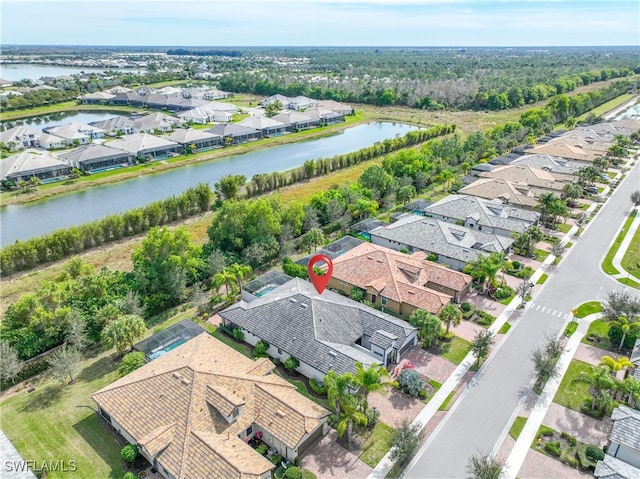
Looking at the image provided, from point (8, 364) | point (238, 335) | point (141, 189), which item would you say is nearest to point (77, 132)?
point (141, 189)

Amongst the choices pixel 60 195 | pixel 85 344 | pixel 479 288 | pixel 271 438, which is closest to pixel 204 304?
pixel 85 344

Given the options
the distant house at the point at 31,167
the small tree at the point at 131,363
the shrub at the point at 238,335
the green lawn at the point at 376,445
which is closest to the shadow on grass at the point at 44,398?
the small tree at the point at 131,363

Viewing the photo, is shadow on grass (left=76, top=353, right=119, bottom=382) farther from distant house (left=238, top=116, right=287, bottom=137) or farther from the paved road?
distant house (left=238, top=116, right=287, bottom=137)

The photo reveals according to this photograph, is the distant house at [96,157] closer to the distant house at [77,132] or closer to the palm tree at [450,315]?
the distant house at [77,132]

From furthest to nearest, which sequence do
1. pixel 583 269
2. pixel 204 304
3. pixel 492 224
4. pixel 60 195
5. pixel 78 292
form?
1. pixel 60 195
2. pixel 492 224
3. pixel 583 269
4. pixel 204 304
5. pixel 78 292

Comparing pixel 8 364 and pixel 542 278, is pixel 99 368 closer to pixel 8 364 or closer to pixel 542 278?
pixel 8 364

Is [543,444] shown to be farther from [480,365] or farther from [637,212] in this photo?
[637,212]

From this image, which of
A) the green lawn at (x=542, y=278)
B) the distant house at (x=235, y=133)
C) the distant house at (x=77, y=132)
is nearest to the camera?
the green lawn at (x=542, y=278)
